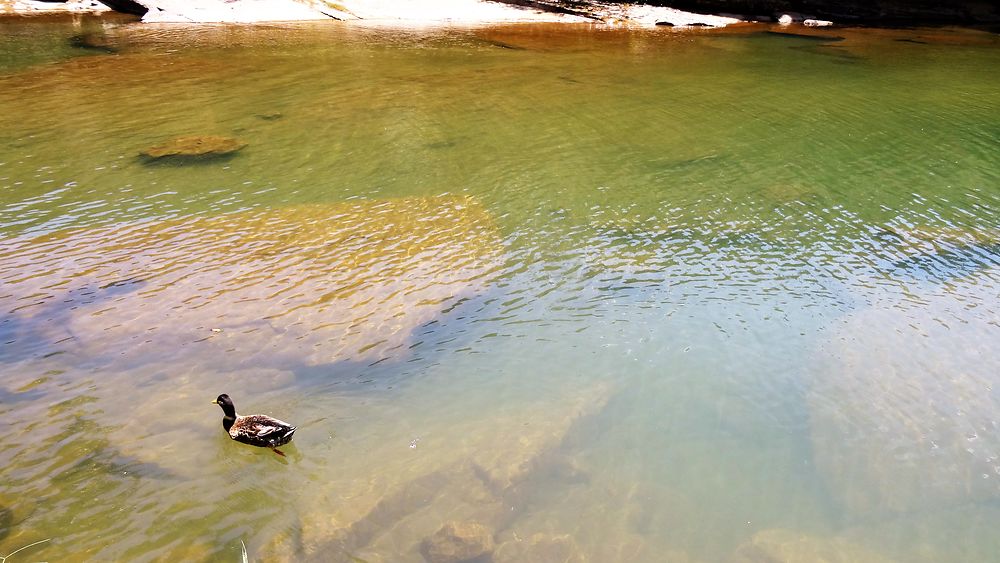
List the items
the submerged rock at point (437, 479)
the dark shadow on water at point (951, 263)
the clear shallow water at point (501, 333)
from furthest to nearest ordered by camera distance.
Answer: the dark shadow on water at point (951, 263) → the clear shallow water at point (501, 333) → the submerged rock at point (437, 479)

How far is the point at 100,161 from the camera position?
10.9 m

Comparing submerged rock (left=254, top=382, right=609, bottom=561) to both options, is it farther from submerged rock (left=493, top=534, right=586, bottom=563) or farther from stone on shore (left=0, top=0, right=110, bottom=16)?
stone on shore (left=0, top=0, right=110, bottom=16)

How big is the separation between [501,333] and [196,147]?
727 centimetres

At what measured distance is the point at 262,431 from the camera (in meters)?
4.85

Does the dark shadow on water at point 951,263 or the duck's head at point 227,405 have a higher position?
the dark shadow on water at point 951,263

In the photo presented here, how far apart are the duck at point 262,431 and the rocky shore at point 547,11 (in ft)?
75.0

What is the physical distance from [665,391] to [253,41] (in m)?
19.1

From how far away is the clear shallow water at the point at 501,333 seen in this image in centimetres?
464

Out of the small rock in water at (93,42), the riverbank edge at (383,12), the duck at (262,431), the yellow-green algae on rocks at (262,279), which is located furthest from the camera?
the riverbank edge at (383,12)

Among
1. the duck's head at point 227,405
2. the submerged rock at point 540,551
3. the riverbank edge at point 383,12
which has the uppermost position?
the riverbank edge at point 383,12

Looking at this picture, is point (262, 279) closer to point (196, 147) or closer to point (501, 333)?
point (501, 333)

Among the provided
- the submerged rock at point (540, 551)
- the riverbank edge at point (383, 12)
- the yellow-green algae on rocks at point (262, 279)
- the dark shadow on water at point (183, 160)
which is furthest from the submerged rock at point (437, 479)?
the riverbank edge at point (383, 12)

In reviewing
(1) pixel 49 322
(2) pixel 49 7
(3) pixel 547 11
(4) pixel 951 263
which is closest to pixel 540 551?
(1) pixel 49 322

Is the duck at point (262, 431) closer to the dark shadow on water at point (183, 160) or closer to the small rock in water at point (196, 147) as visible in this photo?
the dark shadow on water at point (183, 160)
